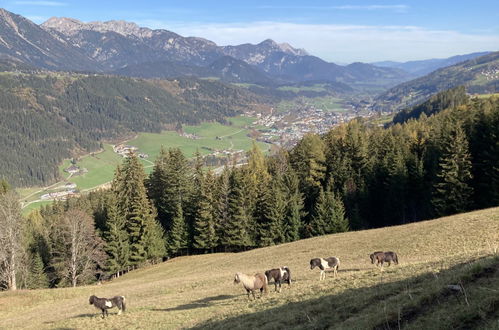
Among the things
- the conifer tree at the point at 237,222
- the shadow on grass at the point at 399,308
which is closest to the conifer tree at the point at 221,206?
the conifer tree at the point at 237,222

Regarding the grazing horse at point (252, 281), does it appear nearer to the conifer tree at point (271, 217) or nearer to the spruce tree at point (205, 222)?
the conifer tree at point (271, 217)

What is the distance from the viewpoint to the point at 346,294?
1852cm

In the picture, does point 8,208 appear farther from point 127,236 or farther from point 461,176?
point 461,176

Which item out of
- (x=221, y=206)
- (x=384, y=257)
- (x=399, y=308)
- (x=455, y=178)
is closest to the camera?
(x=399, y=308)

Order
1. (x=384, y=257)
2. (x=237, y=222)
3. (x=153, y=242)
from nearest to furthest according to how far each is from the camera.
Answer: (x=384, y=257)
(x=153, y=242)
(x=237, y=222)

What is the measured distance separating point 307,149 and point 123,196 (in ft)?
123

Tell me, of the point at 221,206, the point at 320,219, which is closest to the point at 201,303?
the point at 320,219

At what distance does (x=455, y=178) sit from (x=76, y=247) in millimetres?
59429

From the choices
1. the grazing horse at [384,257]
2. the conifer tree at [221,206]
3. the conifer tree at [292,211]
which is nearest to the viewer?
the grazing horse at [384,257]

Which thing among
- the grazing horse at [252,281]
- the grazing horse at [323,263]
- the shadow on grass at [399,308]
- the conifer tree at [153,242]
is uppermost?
the shadow on grass at [399,308]

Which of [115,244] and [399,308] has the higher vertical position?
[399,308]

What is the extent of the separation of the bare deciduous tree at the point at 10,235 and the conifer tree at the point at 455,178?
61.3m

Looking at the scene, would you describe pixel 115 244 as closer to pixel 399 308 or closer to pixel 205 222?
pixel 205 222

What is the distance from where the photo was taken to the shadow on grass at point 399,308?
34.1 feet
